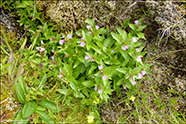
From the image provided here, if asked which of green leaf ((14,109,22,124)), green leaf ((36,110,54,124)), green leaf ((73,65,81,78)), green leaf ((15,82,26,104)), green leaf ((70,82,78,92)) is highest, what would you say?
green leaf ((15,82,26,104))

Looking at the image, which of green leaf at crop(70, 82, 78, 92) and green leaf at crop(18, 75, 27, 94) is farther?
green leaf at crop(18, 75, 27, 94)

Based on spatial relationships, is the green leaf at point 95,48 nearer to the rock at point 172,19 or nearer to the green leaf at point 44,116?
the rock at point 172,19

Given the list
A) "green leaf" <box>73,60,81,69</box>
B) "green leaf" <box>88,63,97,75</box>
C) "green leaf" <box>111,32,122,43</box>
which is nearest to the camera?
"green leaf" <box>111,32,122,43</box>

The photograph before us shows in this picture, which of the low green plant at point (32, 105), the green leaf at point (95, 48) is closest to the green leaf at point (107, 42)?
the green leaf at point (95, 48)

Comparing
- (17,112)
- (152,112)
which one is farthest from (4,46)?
(152,112)

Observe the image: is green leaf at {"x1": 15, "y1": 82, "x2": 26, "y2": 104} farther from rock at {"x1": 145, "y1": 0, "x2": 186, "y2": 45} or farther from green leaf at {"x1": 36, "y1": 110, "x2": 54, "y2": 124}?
rock at {"x1": 145, "y1": 0, "x2": 186, "y2": 45}

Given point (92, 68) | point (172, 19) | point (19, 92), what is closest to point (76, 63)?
point (92, 68)

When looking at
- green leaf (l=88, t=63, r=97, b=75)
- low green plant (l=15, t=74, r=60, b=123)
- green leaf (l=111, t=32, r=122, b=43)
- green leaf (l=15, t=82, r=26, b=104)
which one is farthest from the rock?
green leaf (l=15, t=82, r=26, b=104)

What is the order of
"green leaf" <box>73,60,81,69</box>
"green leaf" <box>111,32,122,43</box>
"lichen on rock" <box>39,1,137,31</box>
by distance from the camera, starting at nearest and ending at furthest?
1. "green leaf" <box>111,32,122,43</box>
2. "green leaf" <box>73,60,81,69</box>
3. "lichen on rock" <box>39,1,137,31</box>

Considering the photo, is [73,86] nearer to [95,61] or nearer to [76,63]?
[76,63]
